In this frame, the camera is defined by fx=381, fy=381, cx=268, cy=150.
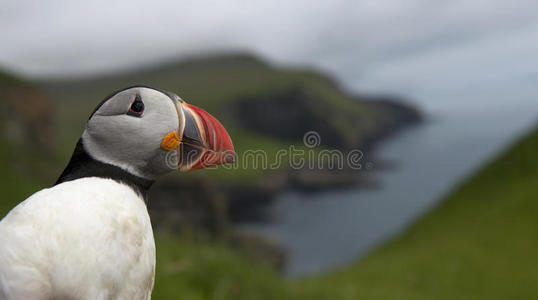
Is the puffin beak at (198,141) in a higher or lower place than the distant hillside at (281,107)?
lower

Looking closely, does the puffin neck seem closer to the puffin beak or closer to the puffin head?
the puffin head

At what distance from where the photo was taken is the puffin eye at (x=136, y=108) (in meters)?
2.21

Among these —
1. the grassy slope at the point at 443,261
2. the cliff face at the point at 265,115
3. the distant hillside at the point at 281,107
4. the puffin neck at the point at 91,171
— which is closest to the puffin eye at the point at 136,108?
the puffin neck at the point at 91,171

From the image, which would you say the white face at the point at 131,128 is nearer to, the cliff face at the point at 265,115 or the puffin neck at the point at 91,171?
the puffin neck at the point at 91,171

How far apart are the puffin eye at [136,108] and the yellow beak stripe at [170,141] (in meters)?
0.20

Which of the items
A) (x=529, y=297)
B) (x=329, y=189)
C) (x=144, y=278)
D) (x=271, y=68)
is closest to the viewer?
(x=144, y=278)

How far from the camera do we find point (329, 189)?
271 feet

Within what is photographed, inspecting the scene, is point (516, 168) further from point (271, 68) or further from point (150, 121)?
point (271, 68)

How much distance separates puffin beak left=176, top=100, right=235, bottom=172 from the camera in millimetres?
2322

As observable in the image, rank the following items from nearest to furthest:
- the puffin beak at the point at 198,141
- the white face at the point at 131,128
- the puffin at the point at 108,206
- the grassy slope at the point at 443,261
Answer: the puffin at the point at 108,206
the white face at the point at 131,128
the puffin beak at the point at 198,141
the grassy slope at the point at 443,261

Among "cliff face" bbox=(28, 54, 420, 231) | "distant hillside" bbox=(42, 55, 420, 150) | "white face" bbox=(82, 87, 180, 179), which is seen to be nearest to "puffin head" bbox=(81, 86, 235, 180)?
"white face" bbox=(82, 87, 180, 179)

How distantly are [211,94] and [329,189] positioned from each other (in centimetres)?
5731

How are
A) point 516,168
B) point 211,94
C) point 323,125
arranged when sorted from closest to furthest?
point 516,168, point 323,125, point 211,94

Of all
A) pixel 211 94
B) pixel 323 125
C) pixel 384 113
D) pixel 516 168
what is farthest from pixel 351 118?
pixel 516 168
